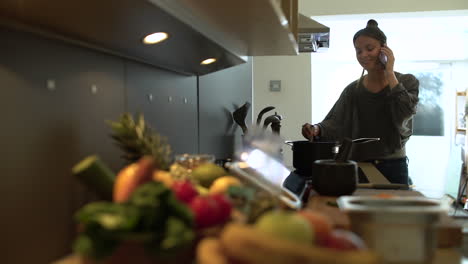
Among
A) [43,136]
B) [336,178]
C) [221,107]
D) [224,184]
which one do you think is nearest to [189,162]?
[224,184]

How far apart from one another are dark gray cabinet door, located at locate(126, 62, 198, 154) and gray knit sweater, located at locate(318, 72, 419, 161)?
2.98 feet

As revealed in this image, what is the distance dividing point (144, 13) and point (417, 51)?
5439 millimetres

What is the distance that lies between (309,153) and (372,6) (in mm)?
2370

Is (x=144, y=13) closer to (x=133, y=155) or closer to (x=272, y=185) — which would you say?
(x=133, y=155)

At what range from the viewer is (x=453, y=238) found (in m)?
0.82

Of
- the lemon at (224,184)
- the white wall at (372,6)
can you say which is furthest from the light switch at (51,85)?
the white wall at (372,6)

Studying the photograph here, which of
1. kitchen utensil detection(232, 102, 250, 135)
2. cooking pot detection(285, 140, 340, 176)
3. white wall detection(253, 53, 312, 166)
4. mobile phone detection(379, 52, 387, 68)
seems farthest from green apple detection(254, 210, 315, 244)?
white wall detection(253, 53, 312, 166)

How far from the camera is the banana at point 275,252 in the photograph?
1.32 feet

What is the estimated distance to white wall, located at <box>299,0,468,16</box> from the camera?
3.45 m

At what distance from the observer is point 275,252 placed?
419 mm

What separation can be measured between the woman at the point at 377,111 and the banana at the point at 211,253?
1.58 m

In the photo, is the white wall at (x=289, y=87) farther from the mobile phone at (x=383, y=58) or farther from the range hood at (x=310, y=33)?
the mobile phone at (x=383, y=58)

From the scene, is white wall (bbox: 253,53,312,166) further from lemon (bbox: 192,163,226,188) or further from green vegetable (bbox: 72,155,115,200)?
green vegetable (bbox: 72,155,115,200)

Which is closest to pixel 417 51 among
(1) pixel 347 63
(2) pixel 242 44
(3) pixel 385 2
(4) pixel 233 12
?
(1) pixel 347 63
